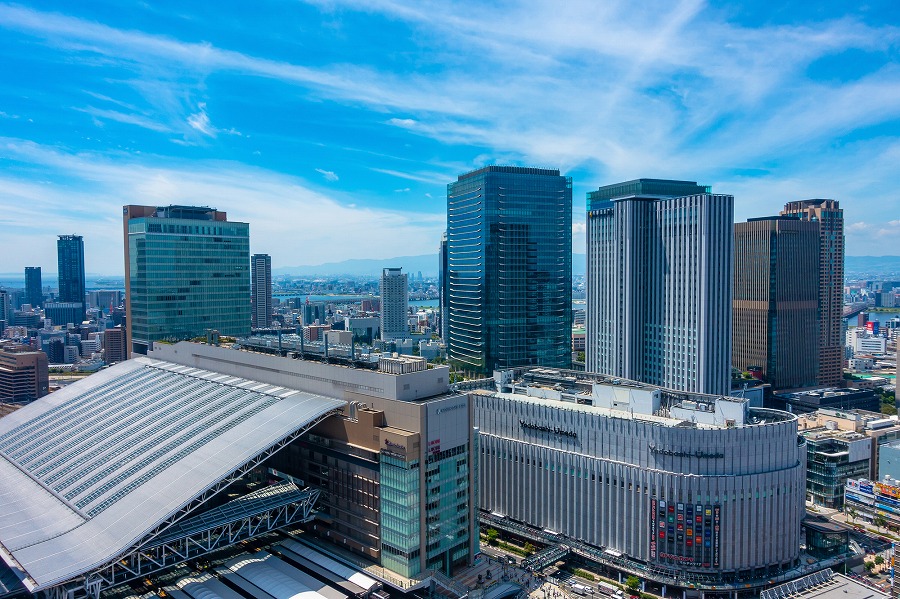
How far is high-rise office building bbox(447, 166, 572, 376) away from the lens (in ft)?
452

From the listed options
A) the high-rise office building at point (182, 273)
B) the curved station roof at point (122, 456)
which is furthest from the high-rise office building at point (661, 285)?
the high-rise office building at point (182, 273)

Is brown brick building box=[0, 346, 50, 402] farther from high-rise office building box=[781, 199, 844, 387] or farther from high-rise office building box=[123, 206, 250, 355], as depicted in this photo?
high-rise office building box=[781, 199, 844, 387]

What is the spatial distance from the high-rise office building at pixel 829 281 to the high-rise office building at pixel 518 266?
7284 cm

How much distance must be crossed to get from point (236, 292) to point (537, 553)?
8484 centimetres

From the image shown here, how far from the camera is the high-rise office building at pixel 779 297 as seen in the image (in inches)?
5999

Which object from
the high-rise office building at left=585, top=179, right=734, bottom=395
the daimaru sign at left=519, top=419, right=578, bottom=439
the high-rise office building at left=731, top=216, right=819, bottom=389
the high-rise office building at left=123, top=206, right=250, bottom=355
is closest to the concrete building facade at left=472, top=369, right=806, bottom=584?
the daimaru sign at left=519, top=419, right=578, bottom=439

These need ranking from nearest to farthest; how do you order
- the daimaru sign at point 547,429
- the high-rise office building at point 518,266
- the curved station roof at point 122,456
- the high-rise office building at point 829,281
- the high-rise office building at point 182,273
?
the curved station roof at point 122,456 → the daimaru sign at point 547,429 → the high-rise office building at point 182,273 → the high-rise office building at point 518,266 → the high-rise office building at point 829,281

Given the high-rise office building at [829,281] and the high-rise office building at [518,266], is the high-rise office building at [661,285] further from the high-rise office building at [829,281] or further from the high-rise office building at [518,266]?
the high-rise office building at [829,281]

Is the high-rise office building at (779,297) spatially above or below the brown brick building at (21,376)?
above

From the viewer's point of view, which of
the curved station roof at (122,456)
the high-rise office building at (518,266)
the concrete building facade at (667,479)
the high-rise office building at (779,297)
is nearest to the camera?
the curved station roof at (122,456)

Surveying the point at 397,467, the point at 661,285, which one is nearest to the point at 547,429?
the point at 397,467

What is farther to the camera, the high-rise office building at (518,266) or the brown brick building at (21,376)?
the brown brick building at (21,376)

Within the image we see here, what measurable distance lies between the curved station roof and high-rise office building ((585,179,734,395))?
75.4 meters

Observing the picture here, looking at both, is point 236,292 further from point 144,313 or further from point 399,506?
point 399,506
